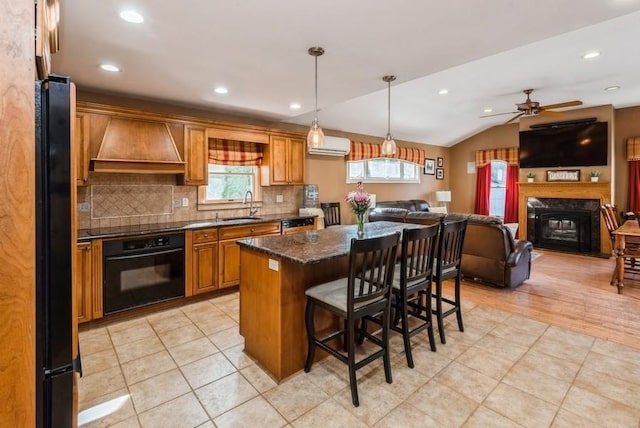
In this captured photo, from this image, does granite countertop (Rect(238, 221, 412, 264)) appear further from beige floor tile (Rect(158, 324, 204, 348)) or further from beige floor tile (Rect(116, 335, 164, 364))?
Result: beige floor tile (Rect(116, 335, 164, 364))

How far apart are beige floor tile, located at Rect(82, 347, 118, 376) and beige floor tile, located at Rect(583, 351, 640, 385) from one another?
3610mm

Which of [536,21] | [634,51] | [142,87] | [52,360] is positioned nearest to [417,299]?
[536,21]

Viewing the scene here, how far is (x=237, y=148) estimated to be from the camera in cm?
480

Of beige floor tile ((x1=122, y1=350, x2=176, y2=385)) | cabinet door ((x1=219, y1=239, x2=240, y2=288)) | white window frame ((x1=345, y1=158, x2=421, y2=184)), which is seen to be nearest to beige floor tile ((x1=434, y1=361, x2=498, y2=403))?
beige floor tile ((x1=122, y1=350, x2=176, y2=385))

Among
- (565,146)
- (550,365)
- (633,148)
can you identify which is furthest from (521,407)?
(633,148)

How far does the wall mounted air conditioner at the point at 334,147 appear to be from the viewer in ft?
19.5

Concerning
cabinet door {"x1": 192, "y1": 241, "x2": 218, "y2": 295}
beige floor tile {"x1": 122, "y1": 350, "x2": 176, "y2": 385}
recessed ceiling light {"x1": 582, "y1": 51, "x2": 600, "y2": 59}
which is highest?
recessed ceiling light {"x1": 582, "y1": 51, "x2": 600, "y2": 59}

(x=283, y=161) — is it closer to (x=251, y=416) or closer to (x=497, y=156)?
(x=251, y=416)

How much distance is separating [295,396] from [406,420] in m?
0.70

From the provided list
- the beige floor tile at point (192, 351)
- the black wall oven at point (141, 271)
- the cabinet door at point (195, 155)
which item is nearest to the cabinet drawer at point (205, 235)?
the black wall oven at point (141, 271)

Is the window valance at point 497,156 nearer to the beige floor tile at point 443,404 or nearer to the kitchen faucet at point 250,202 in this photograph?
the kitchen faucet at point 250,202

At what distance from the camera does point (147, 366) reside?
98.6 inches

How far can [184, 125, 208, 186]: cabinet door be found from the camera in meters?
4.00

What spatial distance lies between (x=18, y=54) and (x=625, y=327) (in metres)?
4.48
